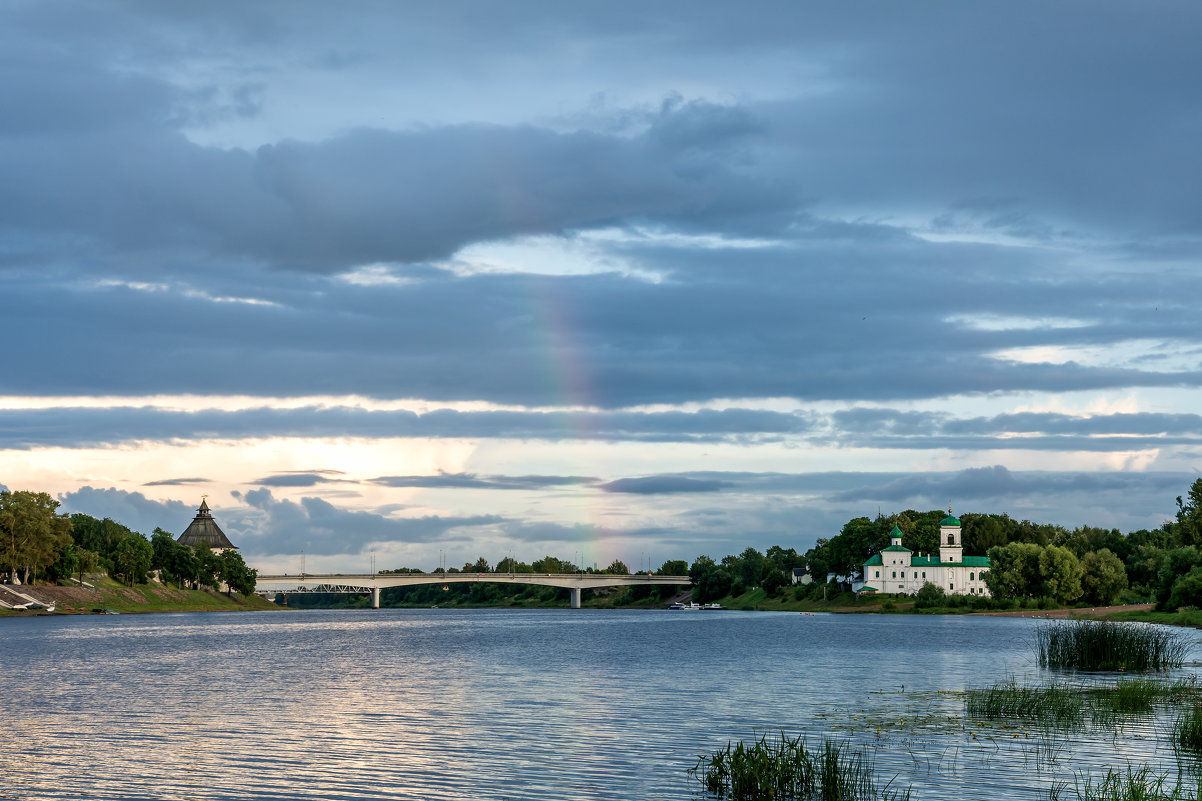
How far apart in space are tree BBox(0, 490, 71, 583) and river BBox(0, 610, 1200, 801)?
321 feet

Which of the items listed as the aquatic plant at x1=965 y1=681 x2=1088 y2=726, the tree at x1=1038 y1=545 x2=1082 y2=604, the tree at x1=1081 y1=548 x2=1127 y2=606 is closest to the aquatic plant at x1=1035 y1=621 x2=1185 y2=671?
the aquatic plant at x1=965 y1=681 x2=1088 y2=726

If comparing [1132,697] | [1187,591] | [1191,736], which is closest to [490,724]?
[1191,736]

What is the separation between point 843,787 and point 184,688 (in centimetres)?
4464

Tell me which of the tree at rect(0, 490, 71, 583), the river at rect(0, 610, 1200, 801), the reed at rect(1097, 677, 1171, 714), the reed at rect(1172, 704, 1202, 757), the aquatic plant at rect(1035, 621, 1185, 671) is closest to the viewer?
the river at rect(0, 610, 1200, 801)

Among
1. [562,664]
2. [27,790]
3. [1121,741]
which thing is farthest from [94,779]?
[562,664]

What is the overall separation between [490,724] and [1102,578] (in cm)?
15954

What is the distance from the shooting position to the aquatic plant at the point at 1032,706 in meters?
43.5

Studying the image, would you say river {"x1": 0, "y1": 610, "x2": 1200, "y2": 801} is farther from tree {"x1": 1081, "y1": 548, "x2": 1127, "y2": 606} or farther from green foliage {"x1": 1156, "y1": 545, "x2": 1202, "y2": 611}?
tree {"x1": 1081, "y1": 548, "x2": 1127, "y2": 606}

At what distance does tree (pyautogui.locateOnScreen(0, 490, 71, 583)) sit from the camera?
17838 cm

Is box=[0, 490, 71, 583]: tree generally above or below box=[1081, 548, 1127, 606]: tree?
above

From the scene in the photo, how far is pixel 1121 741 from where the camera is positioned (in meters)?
38.4

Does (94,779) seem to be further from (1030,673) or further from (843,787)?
(1030,673)

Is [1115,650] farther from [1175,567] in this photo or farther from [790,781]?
[1175,567]

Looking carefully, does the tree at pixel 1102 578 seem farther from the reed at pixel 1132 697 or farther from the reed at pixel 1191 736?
the reed at pixel 1191 736
